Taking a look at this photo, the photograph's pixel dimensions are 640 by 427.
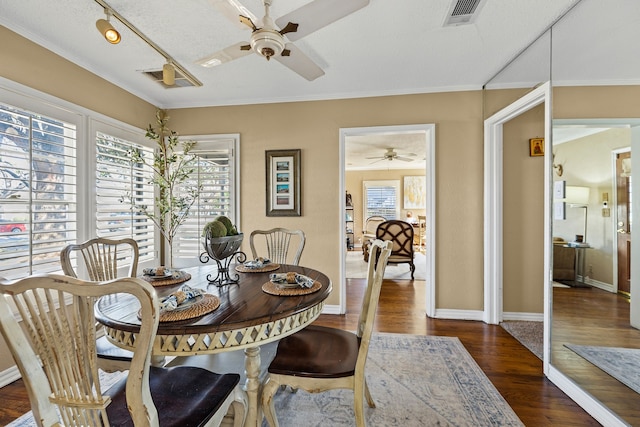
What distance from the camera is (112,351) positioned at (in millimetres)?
1503

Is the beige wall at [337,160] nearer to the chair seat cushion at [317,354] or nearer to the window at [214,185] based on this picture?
the window at [214,185]

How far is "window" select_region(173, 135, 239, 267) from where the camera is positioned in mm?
3523

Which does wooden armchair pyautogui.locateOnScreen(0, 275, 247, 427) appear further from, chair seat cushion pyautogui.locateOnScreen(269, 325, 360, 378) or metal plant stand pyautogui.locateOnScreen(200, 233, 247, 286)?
metal plant stand pyautogui.locateOnScreen(200, 233, 247, 286)

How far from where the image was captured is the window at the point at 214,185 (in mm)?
3523

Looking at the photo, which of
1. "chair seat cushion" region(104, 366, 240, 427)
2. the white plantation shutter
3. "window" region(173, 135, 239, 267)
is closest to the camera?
"chair seat cushion" region(104, 366, 240, 427)

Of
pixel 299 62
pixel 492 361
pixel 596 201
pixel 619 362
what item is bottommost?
pixel 492 361

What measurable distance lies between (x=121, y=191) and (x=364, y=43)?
2891 millimetres

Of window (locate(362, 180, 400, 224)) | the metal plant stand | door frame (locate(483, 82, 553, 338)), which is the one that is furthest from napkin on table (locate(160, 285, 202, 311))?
window (locate(362, 180, 400, 224))

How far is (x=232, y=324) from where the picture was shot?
3.56 feet

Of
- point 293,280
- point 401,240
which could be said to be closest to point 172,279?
point 293,280

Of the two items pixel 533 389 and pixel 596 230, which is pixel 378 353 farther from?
pixel 596 230

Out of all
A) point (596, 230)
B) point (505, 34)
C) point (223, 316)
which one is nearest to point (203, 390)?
point (223, 316)

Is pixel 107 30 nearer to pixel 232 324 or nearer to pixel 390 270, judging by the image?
pixel 232 324

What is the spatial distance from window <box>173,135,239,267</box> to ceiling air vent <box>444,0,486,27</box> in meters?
2.53
